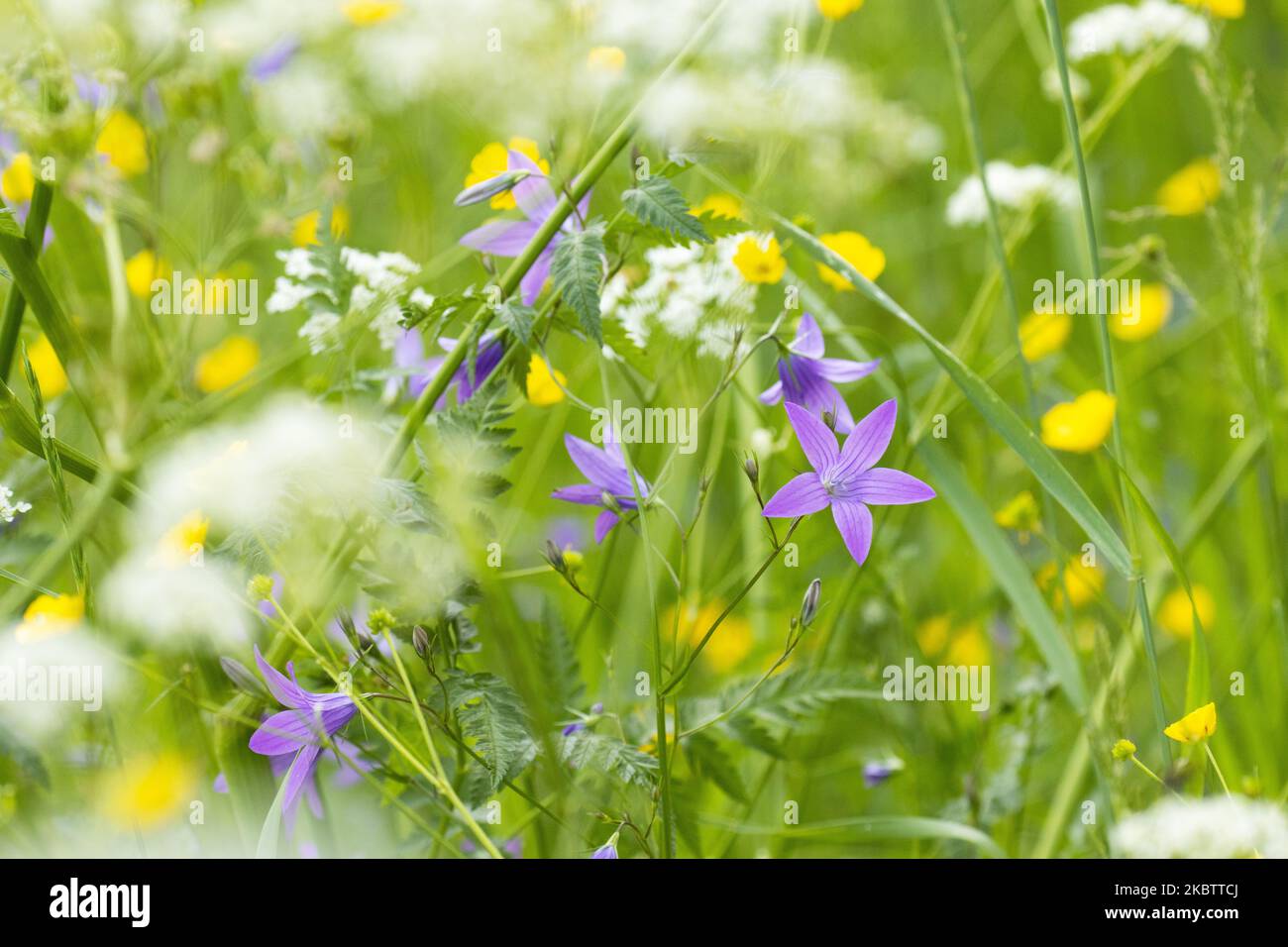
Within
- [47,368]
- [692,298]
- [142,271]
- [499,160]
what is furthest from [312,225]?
[692,298]

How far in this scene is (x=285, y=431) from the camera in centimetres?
69

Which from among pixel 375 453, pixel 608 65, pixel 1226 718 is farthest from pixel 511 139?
pixel 1226 718

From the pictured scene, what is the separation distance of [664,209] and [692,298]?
0.22 meters

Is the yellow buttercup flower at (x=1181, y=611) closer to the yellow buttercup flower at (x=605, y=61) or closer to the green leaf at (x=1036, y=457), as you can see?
the green leaf at (x=1036, y=457)

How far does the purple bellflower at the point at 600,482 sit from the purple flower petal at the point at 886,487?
0.15 meters

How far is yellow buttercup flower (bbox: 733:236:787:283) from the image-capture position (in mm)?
819

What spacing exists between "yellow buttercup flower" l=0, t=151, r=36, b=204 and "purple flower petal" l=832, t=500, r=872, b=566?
2.41 feet

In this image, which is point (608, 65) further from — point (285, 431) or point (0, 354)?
point (0, 354)

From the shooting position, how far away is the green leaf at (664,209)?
25.5 inches

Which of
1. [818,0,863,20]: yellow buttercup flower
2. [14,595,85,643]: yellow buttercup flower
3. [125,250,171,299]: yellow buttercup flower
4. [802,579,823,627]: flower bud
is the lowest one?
[802,579,823,627]: flower bud

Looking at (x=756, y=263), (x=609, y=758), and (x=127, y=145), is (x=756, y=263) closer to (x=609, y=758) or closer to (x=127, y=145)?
(x=609, y=758)

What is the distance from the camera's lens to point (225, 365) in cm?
133

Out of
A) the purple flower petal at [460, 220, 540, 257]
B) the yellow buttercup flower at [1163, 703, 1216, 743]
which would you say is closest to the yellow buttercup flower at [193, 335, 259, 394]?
the purple flower petal at [460, 220, 540, 257]

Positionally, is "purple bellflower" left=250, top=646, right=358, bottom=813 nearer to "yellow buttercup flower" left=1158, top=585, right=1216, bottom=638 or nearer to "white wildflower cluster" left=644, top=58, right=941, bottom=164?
"white wildflower cluster" left=644, top=58, right=941, bottom=164
